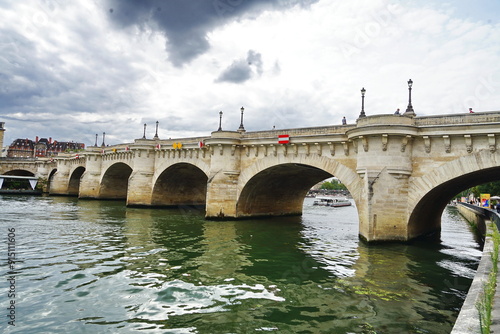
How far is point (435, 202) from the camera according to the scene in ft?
72.9

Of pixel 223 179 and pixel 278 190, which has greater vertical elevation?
pixel 223 179

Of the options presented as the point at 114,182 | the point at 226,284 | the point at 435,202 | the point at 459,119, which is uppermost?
the point at 459,119

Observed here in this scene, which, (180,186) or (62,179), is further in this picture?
(62,179)

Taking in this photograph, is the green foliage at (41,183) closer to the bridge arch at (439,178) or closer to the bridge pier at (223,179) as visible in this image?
the bridge pier at (223,179)

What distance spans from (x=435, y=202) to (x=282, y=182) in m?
14.0

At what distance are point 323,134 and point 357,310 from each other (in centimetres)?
1518

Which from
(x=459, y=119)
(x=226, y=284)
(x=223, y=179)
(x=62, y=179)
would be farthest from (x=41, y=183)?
(x=459, y=119)

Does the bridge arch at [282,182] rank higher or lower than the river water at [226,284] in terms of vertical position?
higher

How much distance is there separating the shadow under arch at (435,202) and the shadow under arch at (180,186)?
23806 millimetres

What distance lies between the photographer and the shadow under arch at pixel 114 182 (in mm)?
51875

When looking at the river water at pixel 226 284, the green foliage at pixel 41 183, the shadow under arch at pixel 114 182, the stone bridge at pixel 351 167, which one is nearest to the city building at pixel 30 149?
the green foliage at pixel 41 183

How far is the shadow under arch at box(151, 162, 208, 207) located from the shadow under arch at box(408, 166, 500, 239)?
937 inches

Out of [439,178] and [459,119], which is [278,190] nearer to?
[439,178]

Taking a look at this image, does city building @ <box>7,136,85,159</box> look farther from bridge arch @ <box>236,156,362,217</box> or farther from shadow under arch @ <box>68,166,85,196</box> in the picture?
bridge arch @ <box>236,156,362,217</box>
